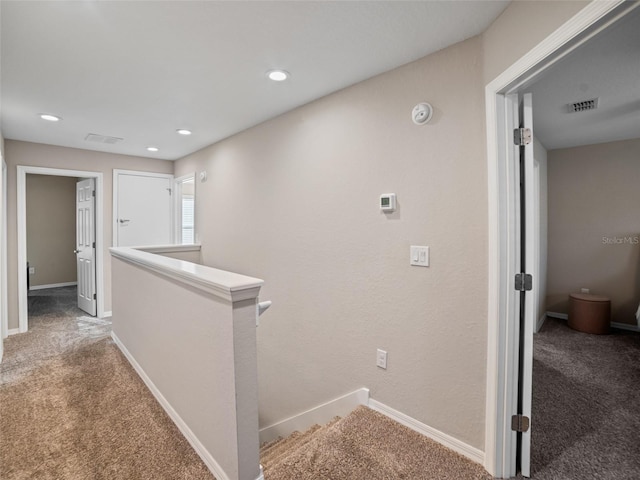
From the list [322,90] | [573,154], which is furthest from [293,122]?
[573,154]

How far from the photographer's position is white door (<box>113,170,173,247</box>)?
4566mm

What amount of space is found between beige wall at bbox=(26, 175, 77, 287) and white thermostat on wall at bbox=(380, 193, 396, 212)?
7.13 metres

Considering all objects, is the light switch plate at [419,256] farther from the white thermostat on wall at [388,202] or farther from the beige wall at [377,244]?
the white thermostat on wall at [388,202]

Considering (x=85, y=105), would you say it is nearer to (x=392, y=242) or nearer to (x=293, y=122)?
(x=293, y=122)

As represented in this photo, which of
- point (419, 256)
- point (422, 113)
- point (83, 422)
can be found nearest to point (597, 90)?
point (422, 113)

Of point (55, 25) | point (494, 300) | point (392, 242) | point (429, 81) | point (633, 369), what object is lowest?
point (633, 369)

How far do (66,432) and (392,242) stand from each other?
2.36 meters

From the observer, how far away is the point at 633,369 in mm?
2814

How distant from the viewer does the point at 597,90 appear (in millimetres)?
2402

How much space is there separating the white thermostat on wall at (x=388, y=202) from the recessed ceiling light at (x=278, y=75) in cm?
111

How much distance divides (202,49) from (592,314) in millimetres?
4922

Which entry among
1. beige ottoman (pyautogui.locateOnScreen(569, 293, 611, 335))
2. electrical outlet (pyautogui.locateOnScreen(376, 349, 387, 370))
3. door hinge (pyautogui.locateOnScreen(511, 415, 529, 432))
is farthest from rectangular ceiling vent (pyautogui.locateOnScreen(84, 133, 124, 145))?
beige ottoman (pyautogui.locateOnScreen(569, 293, 611, 335))

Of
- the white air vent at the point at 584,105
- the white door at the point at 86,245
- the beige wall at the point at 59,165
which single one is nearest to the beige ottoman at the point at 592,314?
the white air vent at the point at 584,105

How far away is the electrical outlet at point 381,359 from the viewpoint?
2.11 metres
